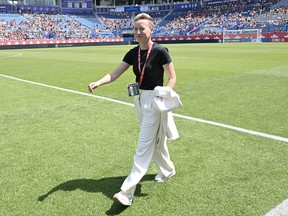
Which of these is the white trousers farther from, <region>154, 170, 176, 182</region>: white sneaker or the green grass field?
<region>154, 170, 176, 182</region>: white sneaker

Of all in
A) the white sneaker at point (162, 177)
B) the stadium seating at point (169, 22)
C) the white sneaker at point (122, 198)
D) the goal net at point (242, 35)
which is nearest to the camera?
the white sneaker at point (122, 198)

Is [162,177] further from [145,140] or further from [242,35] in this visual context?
[242,35]

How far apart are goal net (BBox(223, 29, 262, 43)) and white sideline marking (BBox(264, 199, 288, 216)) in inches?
2011

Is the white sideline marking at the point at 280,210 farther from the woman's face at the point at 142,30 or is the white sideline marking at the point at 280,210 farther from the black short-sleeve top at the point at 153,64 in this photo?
the woman's face at the point at 142,30

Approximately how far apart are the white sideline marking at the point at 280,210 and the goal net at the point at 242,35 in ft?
168

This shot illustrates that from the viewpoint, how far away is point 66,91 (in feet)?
37.3

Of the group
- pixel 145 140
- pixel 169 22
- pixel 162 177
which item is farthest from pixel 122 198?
pixel 169 22

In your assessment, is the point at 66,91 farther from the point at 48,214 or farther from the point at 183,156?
the point at 48,214

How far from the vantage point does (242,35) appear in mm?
52562

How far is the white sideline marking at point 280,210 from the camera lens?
11.1 ft

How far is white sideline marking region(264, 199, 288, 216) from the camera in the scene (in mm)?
3394

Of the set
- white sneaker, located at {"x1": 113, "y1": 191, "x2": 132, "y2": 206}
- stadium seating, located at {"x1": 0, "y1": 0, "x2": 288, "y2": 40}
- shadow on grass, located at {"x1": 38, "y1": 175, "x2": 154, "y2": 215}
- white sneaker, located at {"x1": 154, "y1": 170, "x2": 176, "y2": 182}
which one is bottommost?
shadow on grass, located at {"x1": 38, "y1": 175, "x2": 154, "y2": 215}

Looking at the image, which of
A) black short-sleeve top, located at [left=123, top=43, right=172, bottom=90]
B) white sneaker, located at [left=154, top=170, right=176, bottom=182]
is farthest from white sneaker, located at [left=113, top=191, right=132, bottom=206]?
black short-sleeve top, located at [left=123, top=43, right=172, bottom=90]

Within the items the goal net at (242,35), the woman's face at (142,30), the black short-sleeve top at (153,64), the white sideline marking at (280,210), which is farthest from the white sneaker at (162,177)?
the goal net at (242,35)
